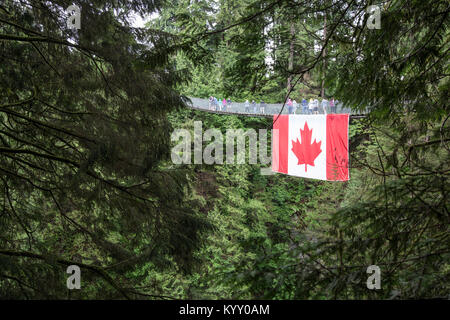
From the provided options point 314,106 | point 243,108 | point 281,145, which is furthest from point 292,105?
point 243,108

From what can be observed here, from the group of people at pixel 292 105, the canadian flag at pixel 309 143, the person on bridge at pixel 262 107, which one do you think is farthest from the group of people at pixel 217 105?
the canadian flag at pixel 309 143

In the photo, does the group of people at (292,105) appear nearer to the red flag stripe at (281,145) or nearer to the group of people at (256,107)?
the group of people at (256,107)

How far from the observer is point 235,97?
3.61 meters

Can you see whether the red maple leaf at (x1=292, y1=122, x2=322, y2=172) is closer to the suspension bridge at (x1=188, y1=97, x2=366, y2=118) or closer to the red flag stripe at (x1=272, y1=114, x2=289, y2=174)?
the red flag stripe at (x1=272, y1=114, x2=289, y2=174)

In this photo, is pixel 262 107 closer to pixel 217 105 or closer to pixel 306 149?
pixel 217 105

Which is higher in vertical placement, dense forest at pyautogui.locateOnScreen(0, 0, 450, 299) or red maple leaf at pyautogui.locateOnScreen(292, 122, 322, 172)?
red maple leaf at pyautogui.locateOnScreen(292, 122, 322, 172)

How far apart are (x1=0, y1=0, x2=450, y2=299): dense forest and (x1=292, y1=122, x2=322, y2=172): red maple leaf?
6.67 metres

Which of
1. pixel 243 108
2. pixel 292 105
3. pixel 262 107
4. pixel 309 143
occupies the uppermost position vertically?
pixel 243 108

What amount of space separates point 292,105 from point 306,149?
1882mm

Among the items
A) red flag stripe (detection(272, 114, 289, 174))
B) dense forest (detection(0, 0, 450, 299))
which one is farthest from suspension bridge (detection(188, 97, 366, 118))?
dense forest (detection(0, 0, 450, 299))

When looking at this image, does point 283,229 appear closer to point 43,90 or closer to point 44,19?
point 44,19

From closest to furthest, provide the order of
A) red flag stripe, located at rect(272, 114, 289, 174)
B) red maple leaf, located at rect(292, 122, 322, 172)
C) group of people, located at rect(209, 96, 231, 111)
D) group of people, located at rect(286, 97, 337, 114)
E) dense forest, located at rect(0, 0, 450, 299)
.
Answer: dense forest, located at rect(0, 0, 450, 299)
red maple leaf, located at rect(292, 122, 322, 172)
group of people, located at rect(286, 97, 337, 114)
red flag stripe, located at rect(272, 114, 289, 174)
group of people, located at rect(209, 96, 231, 111)

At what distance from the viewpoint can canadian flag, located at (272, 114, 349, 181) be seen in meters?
10.2
